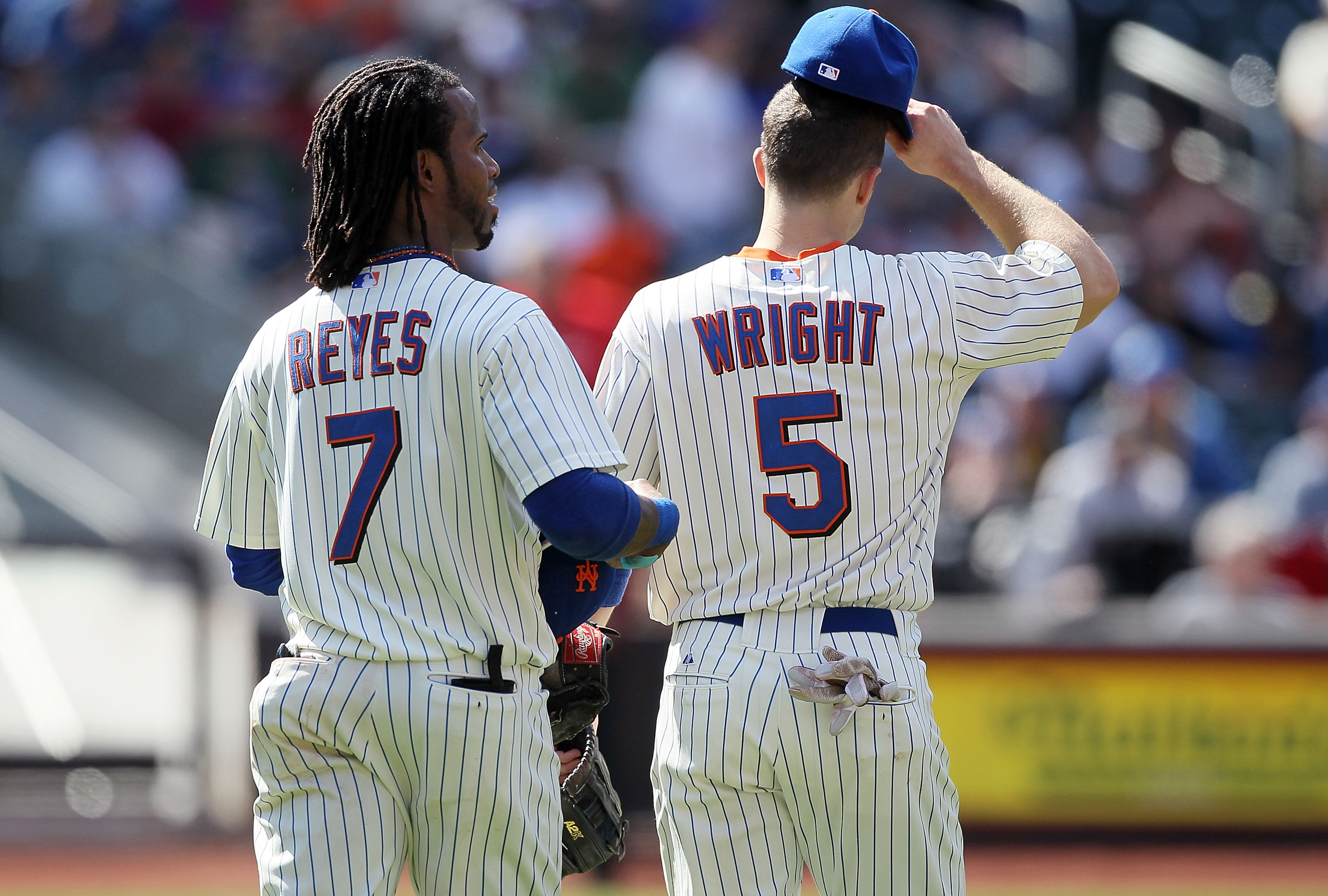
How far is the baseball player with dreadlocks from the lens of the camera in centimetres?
259

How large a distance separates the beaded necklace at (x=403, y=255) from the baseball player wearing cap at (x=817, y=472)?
42 cm

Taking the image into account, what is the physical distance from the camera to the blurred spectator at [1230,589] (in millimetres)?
7648

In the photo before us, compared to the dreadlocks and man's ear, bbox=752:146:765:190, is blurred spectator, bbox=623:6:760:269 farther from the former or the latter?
the dreadlocks

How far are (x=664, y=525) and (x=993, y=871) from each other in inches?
206

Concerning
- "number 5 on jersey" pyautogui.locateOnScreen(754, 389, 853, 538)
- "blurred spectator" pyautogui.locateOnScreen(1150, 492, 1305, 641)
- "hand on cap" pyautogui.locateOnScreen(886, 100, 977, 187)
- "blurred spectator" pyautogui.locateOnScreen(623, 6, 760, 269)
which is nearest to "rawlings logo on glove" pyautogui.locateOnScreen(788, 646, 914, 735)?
"number 5 on jersey" pyautogui.locateOnScreen(754, 389, 853, 538)

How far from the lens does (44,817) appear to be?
7.68m

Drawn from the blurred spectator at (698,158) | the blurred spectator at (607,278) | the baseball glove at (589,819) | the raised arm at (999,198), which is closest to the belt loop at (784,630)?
the baseball glove at (589,819)

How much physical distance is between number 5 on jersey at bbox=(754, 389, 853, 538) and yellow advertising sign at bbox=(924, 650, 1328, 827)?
16.0ft

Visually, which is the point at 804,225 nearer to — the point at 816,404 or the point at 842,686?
the point at 816,404

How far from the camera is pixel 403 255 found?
273 centimetres

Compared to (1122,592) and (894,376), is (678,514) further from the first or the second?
(1122,592)

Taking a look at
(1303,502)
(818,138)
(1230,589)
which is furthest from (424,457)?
(1303,502)

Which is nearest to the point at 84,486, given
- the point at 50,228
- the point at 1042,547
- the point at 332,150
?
the point at 50,228

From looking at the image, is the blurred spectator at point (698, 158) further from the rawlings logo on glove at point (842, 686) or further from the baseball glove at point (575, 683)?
the rawlings logo on glove at point (842, 686)
